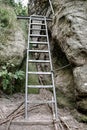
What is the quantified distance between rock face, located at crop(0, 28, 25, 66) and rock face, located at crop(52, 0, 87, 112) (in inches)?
45.0

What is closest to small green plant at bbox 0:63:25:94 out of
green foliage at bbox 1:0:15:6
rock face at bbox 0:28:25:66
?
rock face at bbox 0:28:25:66

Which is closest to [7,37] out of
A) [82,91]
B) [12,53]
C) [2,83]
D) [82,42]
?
[12,53]

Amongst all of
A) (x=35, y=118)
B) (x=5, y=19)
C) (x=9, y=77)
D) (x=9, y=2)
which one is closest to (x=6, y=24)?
(x=5, y=19)

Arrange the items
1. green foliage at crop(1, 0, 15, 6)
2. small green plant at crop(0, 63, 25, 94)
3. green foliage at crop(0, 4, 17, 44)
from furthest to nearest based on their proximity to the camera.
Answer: green foliage at crop(1, 0, 15, 6), green foliage at crop(0, 4, 17, 44), small green plant at crop(0, 63, 25, 94)

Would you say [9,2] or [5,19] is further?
[9,2]

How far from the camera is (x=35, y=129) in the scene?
14.1ft

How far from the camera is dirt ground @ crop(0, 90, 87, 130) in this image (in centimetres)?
438

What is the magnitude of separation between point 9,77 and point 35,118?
4.80ft

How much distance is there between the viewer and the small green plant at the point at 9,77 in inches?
209

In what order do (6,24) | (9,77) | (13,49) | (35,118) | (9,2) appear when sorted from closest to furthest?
(35,118), (9,77), (13,49), (6,24), (9,2)

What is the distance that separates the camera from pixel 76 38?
5.29 meters

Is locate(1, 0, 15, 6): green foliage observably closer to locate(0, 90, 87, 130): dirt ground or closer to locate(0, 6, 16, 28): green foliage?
locate(0, 6, 16, 28): green foliage

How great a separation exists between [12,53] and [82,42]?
206 cm

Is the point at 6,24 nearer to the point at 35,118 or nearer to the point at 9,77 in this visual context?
the point at 9,77
